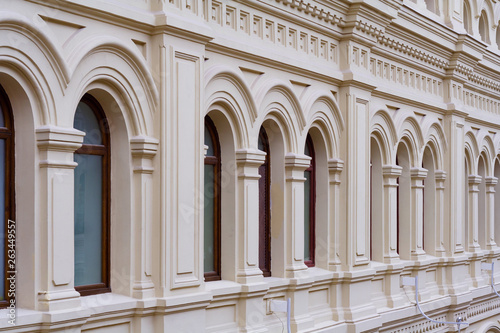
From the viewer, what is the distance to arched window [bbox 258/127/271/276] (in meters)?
12.7

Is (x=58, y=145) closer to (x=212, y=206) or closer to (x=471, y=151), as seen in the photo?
(x=212, y=206)

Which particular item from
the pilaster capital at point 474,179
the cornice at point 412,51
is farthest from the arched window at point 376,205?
the pilaster capital at point 474,179

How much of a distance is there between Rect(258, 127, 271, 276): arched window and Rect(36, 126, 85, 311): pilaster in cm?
431

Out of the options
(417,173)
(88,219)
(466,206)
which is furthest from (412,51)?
(88,219)

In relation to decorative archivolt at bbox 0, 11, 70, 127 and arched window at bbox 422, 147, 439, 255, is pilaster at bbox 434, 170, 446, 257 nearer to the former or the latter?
arched window at bbox 422, 147, 439, 255

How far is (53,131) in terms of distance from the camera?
845 cm

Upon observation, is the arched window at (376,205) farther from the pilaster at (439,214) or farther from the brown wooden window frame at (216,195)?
the brown wooden window frame at (216,195)

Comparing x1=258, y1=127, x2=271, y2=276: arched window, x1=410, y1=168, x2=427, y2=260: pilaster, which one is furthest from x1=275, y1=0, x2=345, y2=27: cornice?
x1=410, y1=168, x2=427, y2=260: pilaster

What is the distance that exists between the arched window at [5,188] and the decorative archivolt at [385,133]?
8096mm

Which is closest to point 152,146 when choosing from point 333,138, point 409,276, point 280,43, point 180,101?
point 180,101

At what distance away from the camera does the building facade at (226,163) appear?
8500mm

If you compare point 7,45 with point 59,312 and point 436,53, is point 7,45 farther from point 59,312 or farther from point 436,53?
point 436,53

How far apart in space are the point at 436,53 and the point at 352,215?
4.78m

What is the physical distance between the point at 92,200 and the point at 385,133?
754 cm
